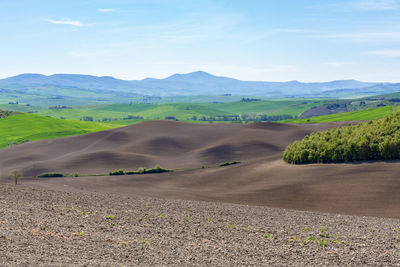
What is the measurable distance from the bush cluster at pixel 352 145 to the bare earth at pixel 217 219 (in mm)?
2378

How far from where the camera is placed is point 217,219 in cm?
2512

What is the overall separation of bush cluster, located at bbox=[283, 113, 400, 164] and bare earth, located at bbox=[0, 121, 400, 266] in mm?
2378

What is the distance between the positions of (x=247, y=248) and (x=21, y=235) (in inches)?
364

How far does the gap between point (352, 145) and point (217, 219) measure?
29.1 m

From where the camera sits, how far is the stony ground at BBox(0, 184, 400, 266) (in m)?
15.5

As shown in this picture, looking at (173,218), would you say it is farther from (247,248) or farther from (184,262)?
(184,262)

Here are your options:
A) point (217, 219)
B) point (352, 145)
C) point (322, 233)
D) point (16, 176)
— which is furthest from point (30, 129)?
point (322, 233)

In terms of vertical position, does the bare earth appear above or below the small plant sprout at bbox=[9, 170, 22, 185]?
above

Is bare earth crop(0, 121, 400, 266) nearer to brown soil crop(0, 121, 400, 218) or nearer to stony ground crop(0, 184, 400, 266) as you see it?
stony ground crop(0, 184, 400, 266)

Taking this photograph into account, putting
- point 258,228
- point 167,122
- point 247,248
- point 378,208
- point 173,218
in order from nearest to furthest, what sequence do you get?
point 247,248
point 258,228
point 173,218
point 378,208
point 167,122

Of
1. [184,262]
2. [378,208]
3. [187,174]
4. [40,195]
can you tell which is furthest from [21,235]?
[187,174]

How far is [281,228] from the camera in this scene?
22969 millimetres

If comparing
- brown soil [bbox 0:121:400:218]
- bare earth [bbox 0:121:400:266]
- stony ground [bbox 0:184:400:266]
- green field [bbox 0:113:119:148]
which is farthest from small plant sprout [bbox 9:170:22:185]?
green field [bbox 0:113:119:148]

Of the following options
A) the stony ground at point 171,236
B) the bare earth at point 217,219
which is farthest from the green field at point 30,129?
the stony ground at point 171,236
